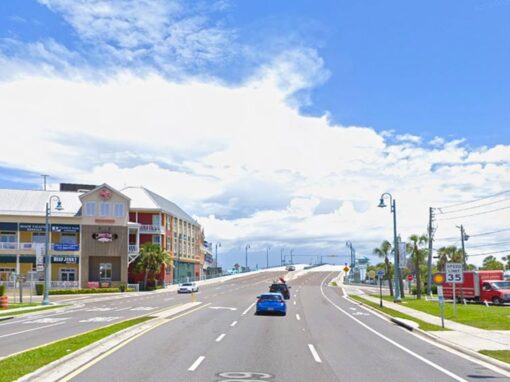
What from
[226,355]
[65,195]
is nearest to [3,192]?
[65,195]

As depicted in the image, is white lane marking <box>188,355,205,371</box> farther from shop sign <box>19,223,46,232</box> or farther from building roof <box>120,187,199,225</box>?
building roof <box>120,187,199,225</box>

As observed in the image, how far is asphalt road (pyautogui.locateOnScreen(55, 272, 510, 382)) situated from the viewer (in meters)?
13.5

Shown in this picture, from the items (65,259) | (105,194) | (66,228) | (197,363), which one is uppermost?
(105,194)

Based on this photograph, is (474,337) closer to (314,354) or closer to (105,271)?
(314,354)

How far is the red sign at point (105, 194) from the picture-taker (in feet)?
253

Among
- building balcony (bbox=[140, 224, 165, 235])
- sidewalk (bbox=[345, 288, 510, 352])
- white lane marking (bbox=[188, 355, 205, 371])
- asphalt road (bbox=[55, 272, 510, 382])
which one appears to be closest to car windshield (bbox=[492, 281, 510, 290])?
sidewalk (bbox=[345, 288, 510, 352])

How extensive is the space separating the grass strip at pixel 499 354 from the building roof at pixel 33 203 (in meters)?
65.1

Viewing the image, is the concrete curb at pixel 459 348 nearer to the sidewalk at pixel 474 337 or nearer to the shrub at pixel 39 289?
the sidewalk at pixel 474 337

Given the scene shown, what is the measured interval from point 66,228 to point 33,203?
257 inches

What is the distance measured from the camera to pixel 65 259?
241 feet

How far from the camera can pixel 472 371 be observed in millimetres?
14914

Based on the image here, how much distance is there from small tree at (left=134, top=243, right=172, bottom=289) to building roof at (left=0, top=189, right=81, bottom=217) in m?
9.89

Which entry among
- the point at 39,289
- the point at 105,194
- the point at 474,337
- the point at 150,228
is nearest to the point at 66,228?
the point at 105,194

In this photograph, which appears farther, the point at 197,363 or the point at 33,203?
the point at 33,203
